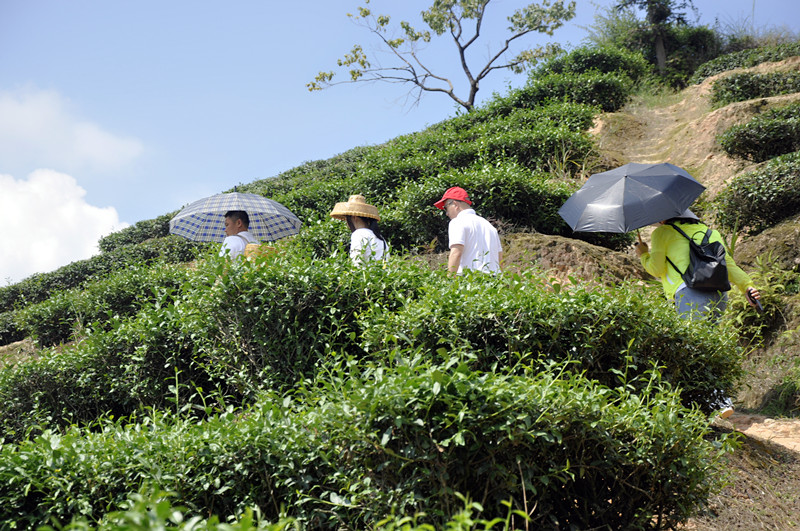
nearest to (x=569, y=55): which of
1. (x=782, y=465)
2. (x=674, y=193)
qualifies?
(x=674, y=193)

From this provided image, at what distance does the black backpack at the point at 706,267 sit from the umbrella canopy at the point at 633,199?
0.34 metres

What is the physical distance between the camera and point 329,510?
2777mm

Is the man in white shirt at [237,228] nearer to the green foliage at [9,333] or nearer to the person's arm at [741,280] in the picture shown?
the person's arm at [741,280]

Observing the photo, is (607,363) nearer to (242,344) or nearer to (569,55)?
(242,344)

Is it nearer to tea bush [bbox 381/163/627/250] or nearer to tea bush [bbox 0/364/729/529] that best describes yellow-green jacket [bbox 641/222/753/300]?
tea bush [bbox 0/364/729/529]

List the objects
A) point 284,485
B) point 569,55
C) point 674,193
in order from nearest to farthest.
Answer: point 284,485, point 674,193, point 569,55

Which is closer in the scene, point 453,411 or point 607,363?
point 453,411

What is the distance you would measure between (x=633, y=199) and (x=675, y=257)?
627mm

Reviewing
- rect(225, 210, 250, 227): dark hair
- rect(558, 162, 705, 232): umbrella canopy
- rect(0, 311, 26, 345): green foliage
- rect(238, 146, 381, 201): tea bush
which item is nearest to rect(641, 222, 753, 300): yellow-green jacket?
rect(558, 162, 705, 232): umbrella canopy

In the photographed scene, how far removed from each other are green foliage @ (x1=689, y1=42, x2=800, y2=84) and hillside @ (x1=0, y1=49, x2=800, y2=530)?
422 inches

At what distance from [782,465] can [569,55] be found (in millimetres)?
15304

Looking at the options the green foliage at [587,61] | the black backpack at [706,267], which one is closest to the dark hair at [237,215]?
the black backpack at [706,267]

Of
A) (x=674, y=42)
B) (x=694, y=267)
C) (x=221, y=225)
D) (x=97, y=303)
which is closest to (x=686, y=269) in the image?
(x=694, y=267)

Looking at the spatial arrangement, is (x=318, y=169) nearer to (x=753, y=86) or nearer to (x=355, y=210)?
(x=753, y=86)
